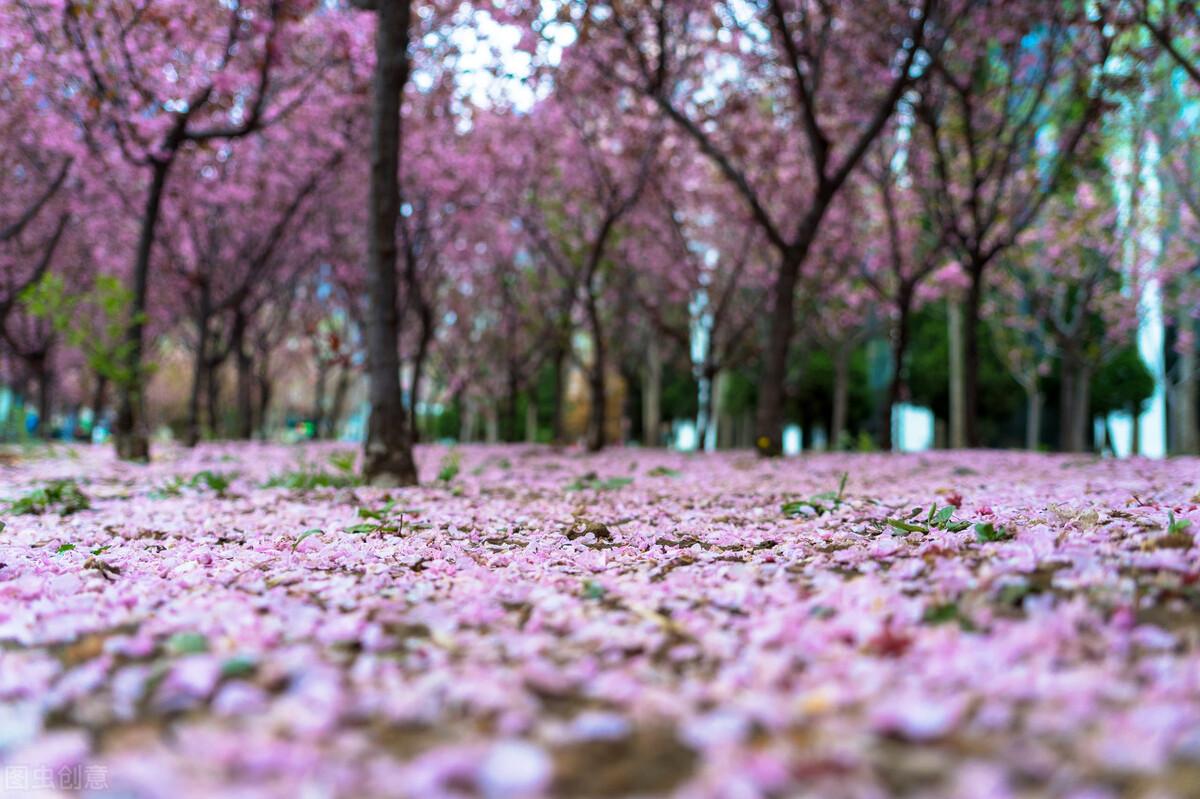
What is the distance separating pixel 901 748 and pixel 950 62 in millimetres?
15867

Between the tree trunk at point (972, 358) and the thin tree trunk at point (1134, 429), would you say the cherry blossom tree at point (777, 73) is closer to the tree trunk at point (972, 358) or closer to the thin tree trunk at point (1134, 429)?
the tree trunk at point (972, 358)

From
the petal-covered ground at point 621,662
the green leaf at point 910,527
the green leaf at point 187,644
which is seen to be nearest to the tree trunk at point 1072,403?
the petal-covered ground at point 621,662

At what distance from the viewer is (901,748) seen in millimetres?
1675

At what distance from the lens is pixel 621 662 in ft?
7.56

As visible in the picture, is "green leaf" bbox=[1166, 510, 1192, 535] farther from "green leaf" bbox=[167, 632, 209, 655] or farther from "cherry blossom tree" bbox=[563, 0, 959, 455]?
"cherry blossom tree" bbox=[563, 0, 959, 455]

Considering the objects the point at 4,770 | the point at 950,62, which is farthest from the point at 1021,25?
the point at 4,770

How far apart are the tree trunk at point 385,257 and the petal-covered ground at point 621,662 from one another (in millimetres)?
3362

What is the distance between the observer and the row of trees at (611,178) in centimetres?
1140

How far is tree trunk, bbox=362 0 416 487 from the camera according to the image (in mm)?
8133

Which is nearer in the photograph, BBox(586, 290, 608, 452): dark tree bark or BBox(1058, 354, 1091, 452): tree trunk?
BBox(586, 290, 608, 452): dark tree bark

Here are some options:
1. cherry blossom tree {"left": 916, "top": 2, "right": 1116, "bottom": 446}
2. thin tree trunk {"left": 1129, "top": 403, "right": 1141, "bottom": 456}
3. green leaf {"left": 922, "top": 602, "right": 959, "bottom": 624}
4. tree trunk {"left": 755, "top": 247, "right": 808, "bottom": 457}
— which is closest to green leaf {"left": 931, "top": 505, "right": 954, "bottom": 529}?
green leaf {"left": 922, "top": 602, "right": 959, "bottom": 624}

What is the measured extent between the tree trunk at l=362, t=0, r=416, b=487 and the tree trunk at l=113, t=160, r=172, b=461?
5953 millimetres

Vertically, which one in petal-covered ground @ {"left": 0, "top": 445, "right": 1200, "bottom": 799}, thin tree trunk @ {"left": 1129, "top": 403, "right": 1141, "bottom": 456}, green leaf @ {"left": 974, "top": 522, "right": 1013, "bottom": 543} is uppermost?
thin tree trunk @ {"left": 1129, "top": 403, "right": 1141, "bottom": 456}

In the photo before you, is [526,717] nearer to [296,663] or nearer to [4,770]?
[296,663]
